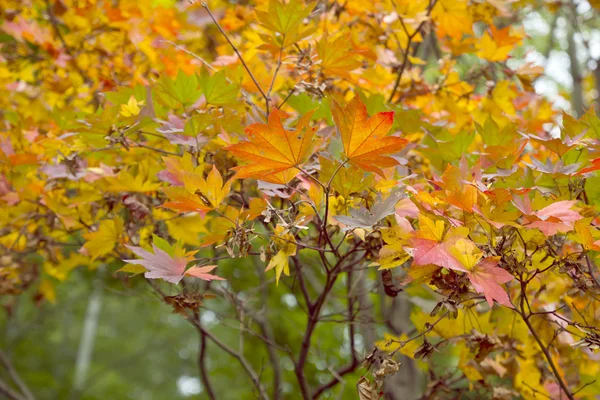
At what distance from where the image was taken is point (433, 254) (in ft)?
3.26

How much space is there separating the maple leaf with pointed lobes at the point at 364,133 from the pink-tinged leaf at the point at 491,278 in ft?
0.83

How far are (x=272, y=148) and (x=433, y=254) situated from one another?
0.36 m

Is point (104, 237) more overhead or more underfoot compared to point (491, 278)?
more underfoot

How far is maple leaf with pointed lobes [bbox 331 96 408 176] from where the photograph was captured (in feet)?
3.23

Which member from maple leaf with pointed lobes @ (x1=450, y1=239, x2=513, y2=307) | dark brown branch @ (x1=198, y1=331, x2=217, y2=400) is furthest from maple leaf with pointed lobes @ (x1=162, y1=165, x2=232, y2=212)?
dark brown branch @ (x1=198, y1=331, x2=217, y2=400)

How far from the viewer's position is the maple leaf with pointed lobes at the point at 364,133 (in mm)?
986

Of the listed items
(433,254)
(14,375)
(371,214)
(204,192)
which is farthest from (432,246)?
(14,375)

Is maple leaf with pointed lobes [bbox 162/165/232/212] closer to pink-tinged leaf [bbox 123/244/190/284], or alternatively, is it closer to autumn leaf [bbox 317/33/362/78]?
pink-tinged leaf [bbox 123/244/190/284]

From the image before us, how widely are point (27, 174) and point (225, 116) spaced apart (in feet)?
2.90

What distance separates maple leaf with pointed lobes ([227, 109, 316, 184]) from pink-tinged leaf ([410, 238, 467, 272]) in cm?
28

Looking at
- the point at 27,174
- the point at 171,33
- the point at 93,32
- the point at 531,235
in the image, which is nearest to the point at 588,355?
the point at 531,235

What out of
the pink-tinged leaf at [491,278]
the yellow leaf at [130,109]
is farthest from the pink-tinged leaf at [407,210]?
the yellow leaf at [130,109]

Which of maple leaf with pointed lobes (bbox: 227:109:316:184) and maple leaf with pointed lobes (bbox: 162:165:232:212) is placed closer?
maple leaf with pointed lobes (bbox: 227:109:316:184)

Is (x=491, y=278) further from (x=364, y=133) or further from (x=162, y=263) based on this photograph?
(x=162, y=263)
